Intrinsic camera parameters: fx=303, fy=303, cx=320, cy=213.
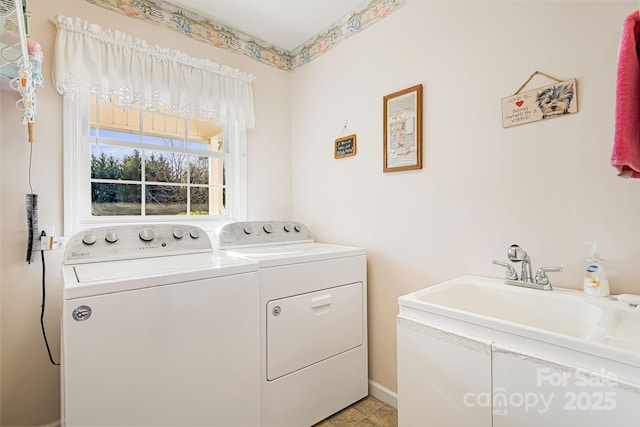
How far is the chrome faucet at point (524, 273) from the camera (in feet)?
4.22

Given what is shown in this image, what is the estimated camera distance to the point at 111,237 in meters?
1.63

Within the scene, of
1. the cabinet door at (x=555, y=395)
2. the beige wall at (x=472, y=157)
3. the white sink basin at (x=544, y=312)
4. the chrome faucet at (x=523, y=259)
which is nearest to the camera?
the cabinet door at (x=555, y=395)

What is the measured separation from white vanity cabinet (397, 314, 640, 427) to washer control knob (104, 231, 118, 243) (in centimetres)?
152

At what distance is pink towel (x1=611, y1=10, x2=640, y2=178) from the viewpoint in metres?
0.95

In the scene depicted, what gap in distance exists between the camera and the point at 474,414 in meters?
1.02

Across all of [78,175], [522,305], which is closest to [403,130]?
[522,305]

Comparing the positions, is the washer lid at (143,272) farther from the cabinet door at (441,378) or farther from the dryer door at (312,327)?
the cabinet door at (441,378)

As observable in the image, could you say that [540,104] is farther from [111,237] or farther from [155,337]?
[111,237]

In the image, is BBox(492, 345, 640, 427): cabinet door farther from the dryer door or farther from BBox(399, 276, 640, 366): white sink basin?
the dryer door

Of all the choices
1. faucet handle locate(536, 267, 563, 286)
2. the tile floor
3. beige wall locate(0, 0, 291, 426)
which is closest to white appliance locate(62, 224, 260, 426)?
beige wall locate(0, 0, 291, 426)

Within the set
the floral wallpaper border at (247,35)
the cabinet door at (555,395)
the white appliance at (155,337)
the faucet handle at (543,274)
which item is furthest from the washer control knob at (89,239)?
the faucet handle at (543,274)

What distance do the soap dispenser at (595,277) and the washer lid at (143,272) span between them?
141 centimetres

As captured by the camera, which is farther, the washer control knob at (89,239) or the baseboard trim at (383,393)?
the baseboard trim at (383,393)

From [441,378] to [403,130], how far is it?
53.8 inches
